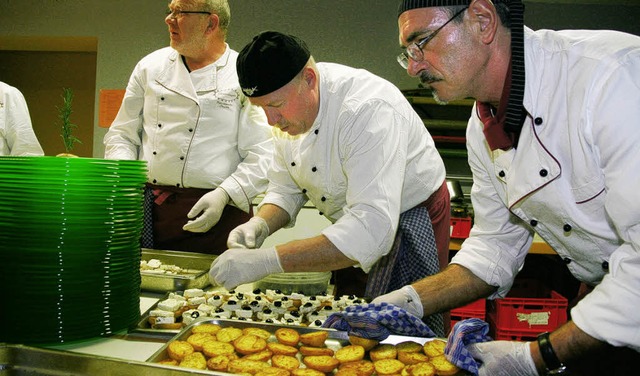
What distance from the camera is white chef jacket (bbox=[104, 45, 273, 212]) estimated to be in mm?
2770

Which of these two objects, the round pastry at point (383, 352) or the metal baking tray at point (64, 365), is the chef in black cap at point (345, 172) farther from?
the metal baking tray at point (64, 365)

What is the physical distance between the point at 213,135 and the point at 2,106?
2211 millimetres

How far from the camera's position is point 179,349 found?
133cm

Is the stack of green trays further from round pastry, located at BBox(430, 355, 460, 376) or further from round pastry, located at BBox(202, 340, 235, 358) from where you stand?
round pastry, located at BBox(430, 355, 460, 376)

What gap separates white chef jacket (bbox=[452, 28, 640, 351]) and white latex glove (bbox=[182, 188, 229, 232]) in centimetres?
123

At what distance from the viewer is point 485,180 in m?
1.78

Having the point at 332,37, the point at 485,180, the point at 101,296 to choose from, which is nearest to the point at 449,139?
the point at 332,37

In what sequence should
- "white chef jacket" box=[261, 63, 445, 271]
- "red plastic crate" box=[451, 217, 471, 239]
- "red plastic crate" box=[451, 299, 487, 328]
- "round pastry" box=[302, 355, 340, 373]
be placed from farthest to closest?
1. "red plastic crate" box=[451, 217, 471, 239]
2. "red plastic crate" box=[451, 299, 487, 328]
3. "white chef jacket" box=[261, 63, 445, 271]
4. "round pastry" box=[302, 355, 340, 373]

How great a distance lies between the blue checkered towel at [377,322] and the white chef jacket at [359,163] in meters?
0.38

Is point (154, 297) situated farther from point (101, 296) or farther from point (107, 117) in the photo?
point (107, 117)

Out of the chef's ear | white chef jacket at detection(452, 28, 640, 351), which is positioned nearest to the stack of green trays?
white chef jacket at detection(452, 28, 640, 351)

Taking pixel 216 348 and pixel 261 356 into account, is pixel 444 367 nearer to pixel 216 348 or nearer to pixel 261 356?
pixel 261 356

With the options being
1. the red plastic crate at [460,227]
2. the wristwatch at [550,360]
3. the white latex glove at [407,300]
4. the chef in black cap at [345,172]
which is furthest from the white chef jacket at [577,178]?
the red plastic crate at [460,227]

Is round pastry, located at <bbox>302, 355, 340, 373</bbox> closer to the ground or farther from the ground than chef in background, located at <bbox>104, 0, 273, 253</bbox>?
closer to the ground
